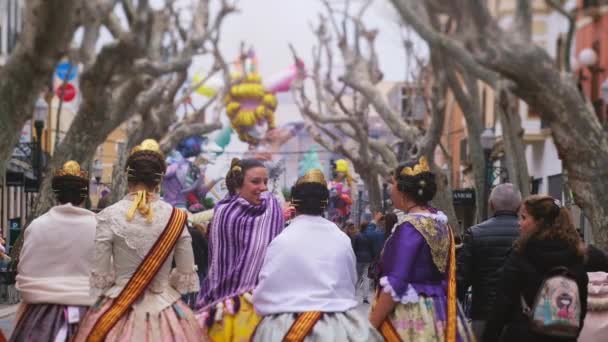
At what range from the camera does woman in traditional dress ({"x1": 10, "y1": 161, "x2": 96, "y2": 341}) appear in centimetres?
754

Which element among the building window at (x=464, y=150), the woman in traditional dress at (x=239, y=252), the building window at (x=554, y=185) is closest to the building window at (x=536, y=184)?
the building window at (x=554, y=185)

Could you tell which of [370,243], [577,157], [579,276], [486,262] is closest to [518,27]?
[577,157]

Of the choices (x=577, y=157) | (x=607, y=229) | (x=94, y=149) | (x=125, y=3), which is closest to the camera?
(x=607, y=229)

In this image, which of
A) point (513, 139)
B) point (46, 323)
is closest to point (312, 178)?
point (46, 323)

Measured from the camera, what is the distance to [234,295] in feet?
25.4

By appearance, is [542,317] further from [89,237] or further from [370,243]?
[370,243]

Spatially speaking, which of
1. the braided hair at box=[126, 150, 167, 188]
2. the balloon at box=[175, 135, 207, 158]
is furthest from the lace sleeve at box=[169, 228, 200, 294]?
the balloon at box=[175, 135, 207, 158]

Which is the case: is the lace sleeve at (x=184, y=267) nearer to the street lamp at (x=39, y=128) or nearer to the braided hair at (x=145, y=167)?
the braided hair at (x=145, y=167)

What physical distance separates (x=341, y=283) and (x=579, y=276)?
1332 millimetres

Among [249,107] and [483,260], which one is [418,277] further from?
[249,107]

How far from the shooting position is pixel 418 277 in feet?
23.7

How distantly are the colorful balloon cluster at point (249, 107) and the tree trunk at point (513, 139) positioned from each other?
28491mm

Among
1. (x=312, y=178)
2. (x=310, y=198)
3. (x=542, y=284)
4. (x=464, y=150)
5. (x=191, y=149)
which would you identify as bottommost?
(x=542, y=284)

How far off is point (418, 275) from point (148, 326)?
1.47 metres
